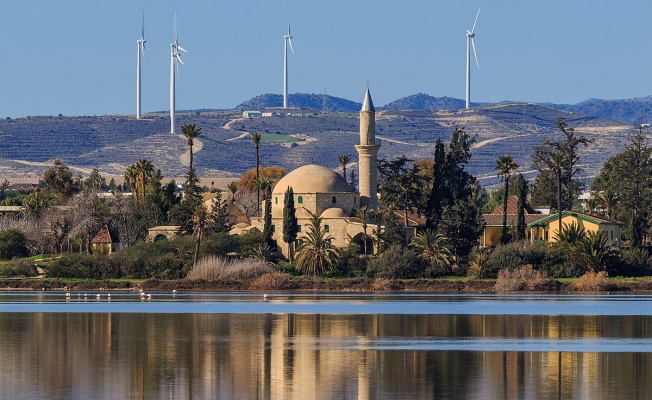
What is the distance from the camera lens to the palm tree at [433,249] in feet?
349

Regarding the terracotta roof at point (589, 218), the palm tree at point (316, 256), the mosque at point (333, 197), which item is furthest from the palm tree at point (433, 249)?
the terracotta roof at point (589, 218)

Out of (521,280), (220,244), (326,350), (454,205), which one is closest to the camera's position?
(326,350)

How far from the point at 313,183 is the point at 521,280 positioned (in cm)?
2314

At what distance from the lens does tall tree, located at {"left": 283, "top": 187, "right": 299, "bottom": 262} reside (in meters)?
112

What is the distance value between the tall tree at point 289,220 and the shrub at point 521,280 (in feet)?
59.3

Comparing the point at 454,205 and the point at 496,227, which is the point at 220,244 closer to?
the point at 454,205

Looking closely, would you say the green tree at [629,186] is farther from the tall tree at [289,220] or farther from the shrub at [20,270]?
the shrub at [20,270]

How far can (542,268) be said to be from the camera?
104688mm

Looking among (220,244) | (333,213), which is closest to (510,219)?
(333,213)

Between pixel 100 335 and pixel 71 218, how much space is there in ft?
231

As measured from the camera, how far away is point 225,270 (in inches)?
4173

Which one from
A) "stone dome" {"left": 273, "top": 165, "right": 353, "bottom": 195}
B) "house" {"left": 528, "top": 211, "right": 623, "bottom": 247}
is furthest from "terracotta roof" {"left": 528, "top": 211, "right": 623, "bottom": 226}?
"stone dome" {"left": 273, "top": 165, "right": 353, "bottom": 195}

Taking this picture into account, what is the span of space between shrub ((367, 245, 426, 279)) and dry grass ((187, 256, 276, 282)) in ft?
26.4

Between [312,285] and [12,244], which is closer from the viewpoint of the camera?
[312,285]
